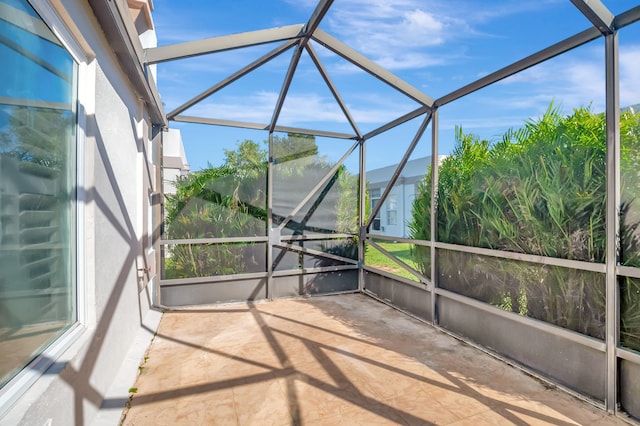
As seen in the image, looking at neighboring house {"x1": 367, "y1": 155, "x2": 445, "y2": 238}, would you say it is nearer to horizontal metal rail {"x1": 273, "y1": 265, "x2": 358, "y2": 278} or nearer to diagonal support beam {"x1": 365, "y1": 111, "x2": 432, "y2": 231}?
diagonal support beam {"x1": 365, "y1": 111, "x2": 432, "y2": 231}

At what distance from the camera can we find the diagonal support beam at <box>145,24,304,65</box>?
10.1 feet

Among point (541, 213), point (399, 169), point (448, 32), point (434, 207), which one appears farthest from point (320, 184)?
point (541, 213)

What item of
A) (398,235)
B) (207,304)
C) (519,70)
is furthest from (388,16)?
(207,304)

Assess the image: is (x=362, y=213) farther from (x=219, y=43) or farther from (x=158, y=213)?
(x=219, y=43)

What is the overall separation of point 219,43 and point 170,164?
2127 millimetres

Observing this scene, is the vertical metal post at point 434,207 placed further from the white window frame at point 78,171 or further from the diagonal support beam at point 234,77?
the white window frame at point 78,171

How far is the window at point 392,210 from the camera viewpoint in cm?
483

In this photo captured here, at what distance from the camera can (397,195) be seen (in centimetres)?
480

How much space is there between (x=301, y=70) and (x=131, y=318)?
10.8 ft

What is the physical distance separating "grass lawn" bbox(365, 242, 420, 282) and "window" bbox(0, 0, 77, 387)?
366 centimetres

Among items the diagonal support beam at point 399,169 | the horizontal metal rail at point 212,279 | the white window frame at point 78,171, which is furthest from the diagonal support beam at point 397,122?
the white window frame at point 78,171

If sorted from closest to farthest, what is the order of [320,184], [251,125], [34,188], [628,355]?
1. [34,188]
2. [628,355]
3. [251,125]
4. [320,184]

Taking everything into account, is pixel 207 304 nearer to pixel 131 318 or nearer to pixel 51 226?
pixel 131 318

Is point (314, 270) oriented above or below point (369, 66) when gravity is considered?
below
